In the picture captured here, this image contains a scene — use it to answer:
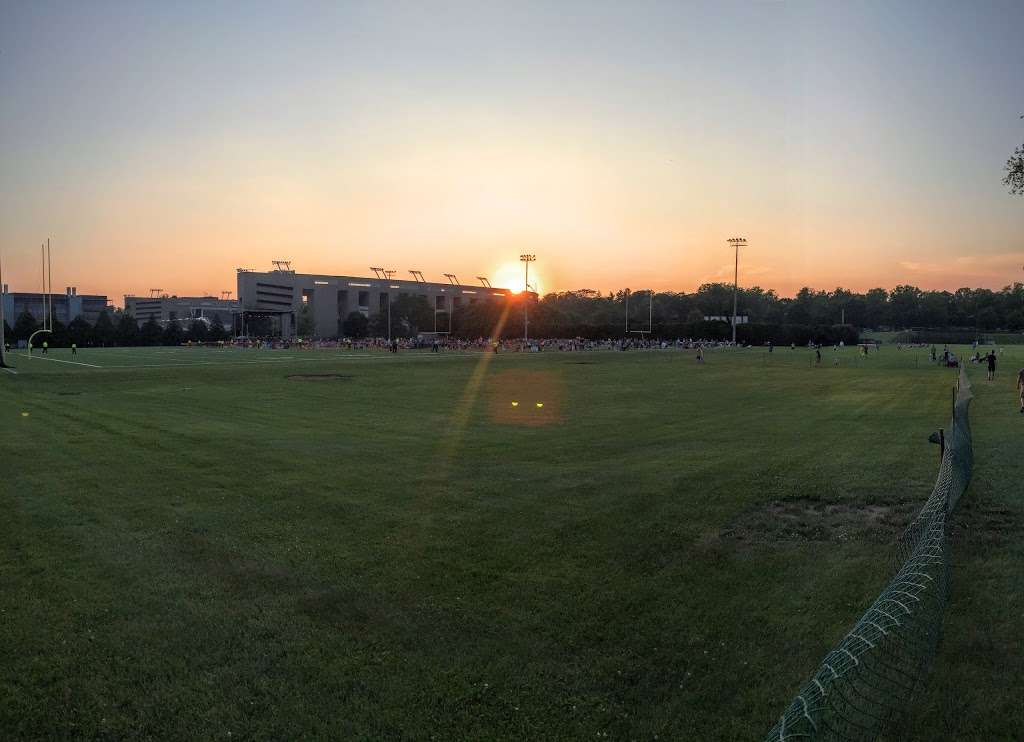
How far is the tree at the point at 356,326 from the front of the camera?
15388cm

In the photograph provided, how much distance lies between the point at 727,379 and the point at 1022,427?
24.5 metres

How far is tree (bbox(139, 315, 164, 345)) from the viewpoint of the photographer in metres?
116

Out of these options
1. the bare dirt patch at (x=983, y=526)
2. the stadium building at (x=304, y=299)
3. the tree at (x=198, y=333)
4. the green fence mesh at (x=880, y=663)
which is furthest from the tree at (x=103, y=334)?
the green fence mesh at (x=880, y=663)

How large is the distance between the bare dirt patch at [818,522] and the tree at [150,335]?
12414 cm

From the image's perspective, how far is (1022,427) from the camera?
20469mm

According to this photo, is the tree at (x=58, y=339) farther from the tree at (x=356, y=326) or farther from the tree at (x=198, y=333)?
the tree at (x=356, y=326)

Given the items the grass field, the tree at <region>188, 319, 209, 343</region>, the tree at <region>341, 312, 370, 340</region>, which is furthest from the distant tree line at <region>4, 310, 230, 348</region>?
the grass field

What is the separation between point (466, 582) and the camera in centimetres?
808

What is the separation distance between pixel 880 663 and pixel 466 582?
4.28m

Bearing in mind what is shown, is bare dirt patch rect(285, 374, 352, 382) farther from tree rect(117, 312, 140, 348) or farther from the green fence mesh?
tree rect(117, 312, 140, 348)

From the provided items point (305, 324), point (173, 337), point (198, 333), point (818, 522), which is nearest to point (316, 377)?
point (818, 522)

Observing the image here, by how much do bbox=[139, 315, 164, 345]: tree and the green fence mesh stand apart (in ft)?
417

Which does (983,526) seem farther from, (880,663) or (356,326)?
(356,326)

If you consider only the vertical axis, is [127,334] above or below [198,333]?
below
